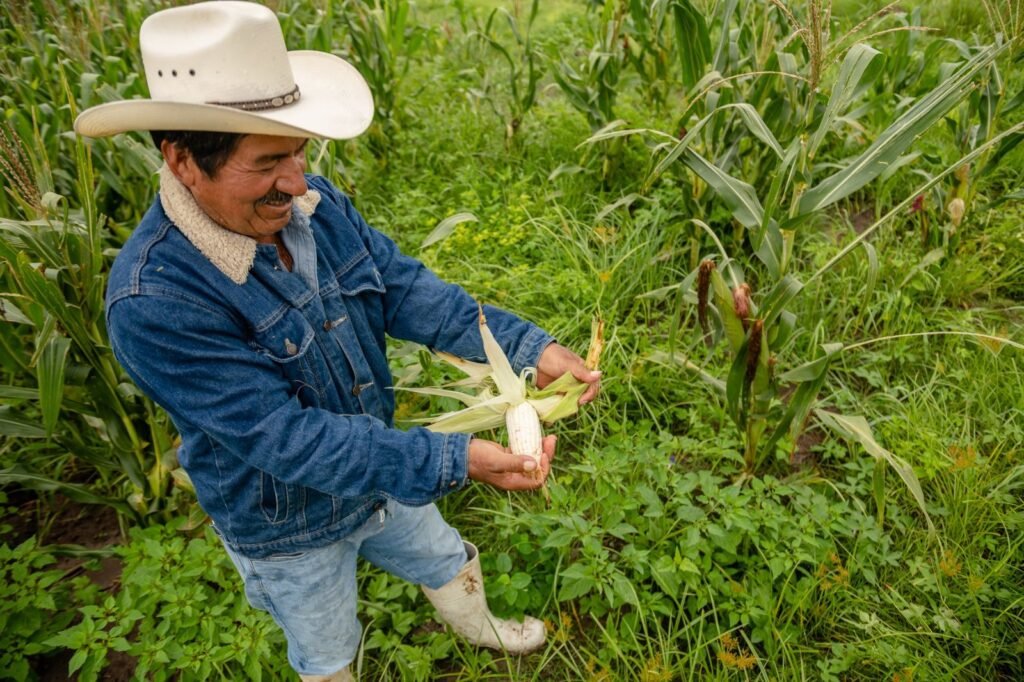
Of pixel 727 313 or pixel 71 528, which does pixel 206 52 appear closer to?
pixel 727 313

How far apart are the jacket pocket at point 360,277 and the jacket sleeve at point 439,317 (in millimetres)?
61

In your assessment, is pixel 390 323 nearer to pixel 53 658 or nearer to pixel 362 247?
pixel 362 247

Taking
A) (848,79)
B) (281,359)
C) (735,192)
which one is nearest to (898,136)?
(848,79)

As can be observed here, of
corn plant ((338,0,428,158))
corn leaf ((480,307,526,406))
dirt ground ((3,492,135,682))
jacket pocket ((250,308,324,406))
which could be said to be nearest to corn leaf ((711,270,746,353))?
corn leaf ((480,307,526,406))

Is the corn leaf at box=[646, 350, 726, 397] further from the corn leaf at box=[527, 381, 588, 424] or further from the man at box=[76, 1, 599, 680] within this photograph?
the man at box=[76, 1, 599, 680]

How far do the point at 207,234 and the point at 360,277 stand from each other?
366mm

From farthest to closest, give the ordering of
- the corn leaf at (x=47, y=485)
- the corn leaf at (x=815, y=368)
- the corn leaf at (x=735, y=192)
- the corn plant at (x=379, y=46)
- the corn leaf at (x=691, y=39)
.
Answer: the corn plant at (x=379, y=46)
the corn leaf at (x=691, y=39)
the corn leaf at (x=47, y=485)
the corn leaf at (x=735, y=192)
the corn leaf at (x=815, y=368)

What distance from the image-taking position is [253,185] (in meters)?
1.17

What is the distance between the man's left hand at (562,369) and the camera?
59.2 inches

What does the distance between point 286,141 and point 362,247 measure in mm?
347

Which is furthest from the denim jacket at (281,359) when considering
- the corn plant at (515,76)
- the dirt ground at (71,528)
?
the corn plant at (515,76)

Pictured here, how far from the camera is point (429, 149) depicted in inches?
157

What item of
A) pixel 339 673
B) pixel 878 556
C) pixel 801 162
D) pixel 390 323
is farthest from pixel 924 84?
pixel 339 673

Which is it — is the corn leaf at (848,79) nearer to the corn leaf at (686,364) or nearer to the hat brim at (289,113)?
the corn leaf at (686,364)
